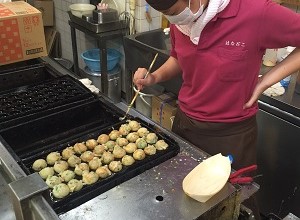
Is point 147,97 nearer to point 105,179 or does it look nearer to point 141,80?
point 141,80

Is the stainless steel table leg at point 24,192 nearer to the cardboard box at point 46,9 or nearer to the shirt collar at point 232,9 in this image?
the shirt collar at point 232,9

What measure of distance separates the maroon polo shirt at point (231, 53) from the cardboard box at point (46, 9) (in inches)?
134

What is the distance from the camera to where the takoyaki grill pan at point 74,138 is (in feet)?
3.36

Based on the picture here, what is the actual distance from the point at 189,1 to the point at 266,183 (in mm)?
1479

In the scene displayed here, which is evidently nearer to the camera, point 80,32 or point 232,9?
point 232,9

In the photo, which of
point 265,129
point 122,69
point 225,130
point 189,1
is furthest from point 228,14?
point 122,69

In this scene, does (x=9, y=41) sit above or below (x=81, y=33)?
above

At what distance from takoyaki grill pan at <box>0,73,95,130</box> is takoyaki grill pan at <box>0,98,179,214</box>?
0.04m

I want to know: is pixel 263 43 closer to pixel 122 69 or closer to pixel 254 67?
pixel 254 67

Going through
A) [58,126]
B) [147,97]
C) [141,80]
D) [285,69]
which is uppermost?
[285,69]

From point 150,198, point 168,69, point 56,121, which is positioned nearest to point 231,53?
point 168,69

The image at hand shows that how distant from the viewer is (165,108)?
2639 millimetres

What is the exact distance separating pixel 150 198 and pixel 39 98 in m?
0.79

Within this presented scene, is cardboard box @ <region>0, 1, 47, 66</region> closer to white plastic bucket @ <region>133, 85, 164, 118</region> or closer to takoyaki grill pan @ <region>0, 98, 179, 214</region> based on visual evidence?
takoyaki grill pan @ <region>0, 98, 179, 214</region>
